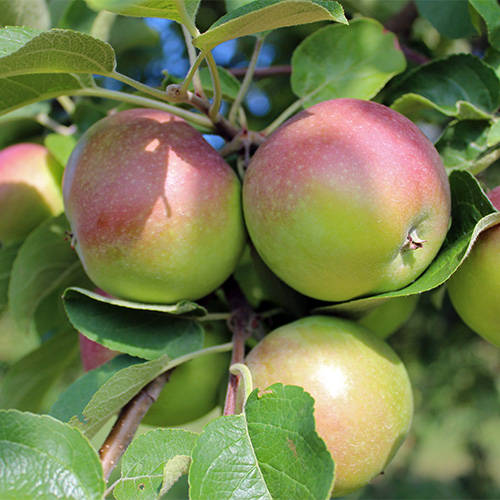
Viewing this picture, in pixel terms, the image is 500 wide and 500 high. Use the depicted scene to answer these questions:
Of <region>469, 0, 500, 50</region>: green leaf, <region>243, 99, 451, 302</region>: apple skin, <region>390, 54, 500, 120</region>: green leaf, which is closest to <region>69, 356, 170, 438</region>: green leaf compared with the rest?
<region>243, 99, 451, 302</region>: apple skin

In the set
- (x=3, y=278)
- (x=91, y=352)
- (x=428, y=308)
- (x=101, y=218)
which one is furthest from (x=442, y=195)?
(x=428, y=308)

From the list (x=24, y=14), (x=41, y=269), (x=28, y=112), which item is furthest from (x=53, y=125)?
(x=41, y=269)

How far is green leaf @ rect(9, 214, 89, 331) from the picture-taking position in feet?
3.14

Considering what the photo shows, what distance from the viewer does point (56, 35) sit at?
0.55 meters

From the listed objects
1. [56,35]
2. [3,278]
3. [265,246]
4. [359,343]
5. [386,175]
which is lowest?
[3,278]

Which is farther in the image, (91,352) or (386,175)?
(91,352)

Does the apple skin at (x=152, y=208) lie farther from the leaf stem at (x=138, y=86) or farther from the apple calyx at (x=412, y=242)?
the apple calyx at (x=412, y=242)

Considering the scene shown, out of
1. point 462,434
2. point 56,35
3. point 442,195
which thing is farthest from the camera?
point 462,434

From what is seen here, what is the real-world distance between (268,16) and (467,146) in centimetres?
43

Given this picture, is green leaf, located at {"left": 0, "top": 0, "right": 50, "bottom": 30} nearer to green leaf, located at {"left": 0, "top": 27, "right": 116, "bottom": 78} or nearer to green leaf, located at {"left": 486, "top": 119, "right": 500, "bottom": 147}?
green leaf, located at {"left": 0, "top": 27, "right": 116, "bottom": 78}

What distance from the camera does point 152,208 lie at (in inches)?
26.0

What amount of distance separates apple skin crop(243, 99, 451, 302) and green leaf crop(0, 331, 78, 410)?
21.2 inches

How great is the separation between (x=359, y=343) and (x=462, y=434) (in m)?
2.43

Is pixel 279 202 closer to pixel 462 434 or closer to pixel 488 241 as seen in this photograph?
pixel 488 241
